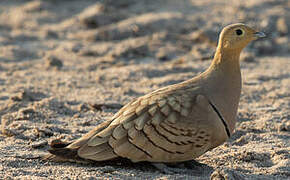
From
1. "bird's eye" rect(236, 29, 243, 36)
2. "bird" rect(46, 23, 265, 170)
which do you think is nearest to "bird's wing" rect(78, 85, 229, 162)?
"bird" rect(46, 23, 265, 170)

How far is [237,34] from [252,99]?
229cm

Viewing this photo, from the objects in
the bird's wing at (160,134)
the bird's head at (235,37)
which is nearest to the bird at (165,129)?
the bird's wing at (160,134)

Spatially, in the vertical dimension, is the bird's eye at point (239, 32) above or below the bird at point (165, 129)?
above

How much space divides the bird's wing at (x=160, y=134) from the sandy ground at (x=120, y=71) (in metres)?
0.15

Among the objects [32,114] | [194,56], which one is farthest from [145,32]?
[32,114]

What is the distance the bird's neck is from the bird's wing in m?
0.12

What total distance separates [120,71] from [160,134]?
383cm

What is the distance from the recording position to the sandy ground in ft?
15.1

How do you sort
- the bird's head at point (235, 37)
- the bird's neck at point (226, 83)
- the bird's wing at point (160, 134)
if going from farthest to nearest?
1. the bird's head at point (235, 37)
2. the bird's neck at point (226, 83)
3. the bird's wing at point (160, 134)

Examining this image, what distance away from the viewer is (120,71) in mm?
7945

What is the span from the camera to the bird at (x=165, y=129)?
13.8 ft

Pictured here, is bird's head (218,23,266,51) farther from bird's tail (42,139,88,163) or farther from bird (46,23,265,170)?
bird's tail (42,139,88,163)

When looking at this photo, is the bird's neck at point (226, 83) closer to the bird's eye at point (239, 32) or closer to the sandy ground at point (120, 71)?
the bird's eye at point (239, 32)

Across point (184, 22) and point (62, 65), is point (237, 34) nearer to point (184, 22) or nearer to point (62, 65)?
point (62, 65)
